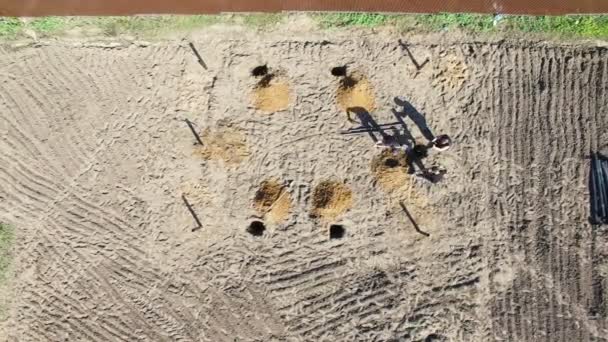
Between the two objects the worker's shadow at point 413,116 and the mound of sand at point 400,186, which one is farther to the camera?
the worker's shadow at point 413,116

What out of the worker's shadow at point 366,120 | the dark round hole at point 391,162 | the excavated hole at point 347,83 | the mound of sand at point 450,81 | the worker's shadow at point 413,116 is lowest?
the dark round hole at point 391,162

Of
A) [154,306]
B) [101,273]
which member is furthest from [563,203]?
[101,273]

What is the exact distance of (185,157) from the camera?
373 inches

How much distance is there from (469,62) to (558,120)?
1.85 metres

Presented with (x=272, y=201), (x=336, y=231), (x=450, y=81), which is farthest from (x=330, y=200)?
(x=450, y=81)

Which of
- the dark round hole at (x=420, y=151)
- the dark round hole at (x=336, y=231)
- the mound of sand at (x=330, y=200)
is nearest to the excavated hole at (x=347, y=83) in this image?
the dark round hole at (x=420, y=151)

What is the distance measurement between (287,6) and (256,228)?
3.92 meters

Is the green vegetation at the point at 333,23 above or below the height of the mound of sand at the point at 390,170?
above

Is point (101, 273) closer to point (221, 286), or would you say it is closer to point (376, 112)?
point (221, 286)

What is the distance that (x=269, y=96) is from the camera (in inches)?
376

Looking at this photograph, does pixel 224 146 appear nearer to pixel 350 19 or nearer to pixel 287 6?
pixel 287 6

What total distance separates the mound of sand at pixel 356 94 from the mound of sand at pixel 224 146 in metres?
1.88

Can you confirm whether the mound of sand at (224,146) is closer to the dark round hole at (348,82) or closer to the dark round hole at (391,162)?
the dark round hole at (348,82)

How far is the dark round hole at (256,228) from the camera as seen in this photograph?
9.41m
